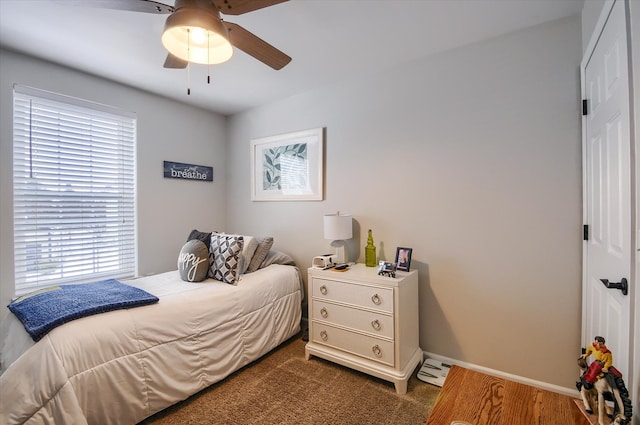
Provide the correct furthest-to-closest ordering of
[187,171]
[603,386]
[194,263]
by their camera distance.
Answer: [187,171], [194,263], [603,386]

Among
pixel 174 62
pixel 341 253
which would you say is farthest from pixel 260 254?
pixel 174 62

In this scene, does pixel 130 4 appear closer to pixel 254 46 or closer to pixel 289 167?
pixel 254 46

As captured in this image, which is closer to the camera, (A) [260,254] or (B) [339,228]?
(B) [339,228]

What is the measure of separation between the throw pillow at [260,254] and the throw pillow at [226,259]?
1.01 ft

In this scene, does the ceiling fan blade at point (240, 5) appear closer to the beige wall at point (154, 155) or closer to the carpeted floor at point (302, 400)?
the beige wall at point (154, 155)

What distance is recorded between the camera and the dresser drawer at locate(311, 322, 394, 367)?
2031 millimetres

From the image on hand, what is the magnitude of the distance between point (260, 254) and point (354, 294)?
1089 millimetres

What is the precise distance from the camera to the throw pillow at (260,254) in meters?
2.74

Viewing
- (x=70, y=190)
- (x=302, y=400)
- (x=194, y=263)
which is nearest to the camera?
(x=302, y=400)

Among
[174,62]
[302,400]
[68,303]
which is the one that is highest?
[174,62]

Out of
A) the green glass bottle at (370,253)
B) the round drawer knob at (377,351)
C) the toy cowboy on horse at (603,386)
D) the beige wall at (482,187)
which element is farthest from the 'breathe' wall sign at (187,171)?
the toy cowboy on horse at (603,386)

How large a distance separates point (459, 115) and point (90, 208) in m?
3.32

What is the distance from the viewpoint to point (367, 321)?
2.12 m

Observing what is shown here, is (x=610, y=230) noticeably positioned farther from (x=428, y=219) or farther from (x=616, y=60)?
(x=428, y=219)
